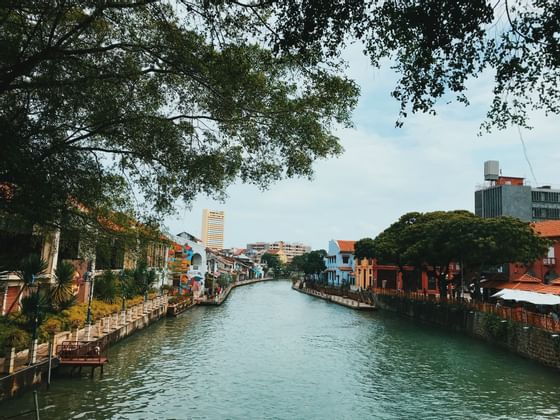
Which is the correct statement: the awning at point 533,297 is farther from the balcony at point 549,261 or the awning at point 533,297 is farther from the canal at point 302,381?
the balcony at point 549,261

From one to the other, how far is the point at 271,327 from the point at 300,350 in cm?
1067

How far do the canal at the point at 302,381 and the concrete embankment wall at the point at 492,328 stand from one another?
2.66ft

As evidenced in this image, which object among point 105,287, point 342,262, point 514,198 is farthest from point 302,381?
point 514,198

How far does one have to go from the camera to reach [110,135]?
12414mm

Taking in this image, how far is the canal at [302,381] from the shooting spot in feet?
53.0

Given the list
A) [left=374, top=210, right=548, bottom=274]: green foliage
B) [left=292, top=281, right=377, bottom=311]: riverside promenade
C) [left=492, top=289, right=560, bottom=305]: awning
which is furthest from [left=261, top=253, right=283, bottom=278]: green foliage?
[left=492, top=289, right=560, bottom=305]: awning

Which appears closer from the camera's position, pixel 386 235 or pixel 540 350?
pixel 540 350

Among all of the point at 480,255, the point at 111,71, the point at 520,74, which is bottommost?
the point at 480,255

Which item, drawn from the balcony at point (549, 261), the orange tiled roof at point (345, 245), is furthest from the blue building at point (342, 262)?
the balcony at point (549, 261)

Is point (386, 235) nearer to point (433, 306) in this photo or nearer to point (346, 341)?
point (433, 306)

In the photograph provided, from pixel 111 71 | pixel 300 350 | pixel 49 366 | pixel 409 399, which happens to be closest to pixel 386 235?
pixel 300 350

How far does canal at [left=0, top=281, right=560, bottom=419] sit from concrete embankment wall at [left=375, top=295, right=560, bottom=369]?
32.0 inches

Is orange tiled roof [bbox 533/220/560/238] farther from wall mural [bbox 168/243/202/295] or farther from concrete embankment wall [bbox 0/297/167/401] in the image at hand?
wall mural [bbox 168/243/202/295]

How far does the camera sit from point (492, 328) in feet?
100
